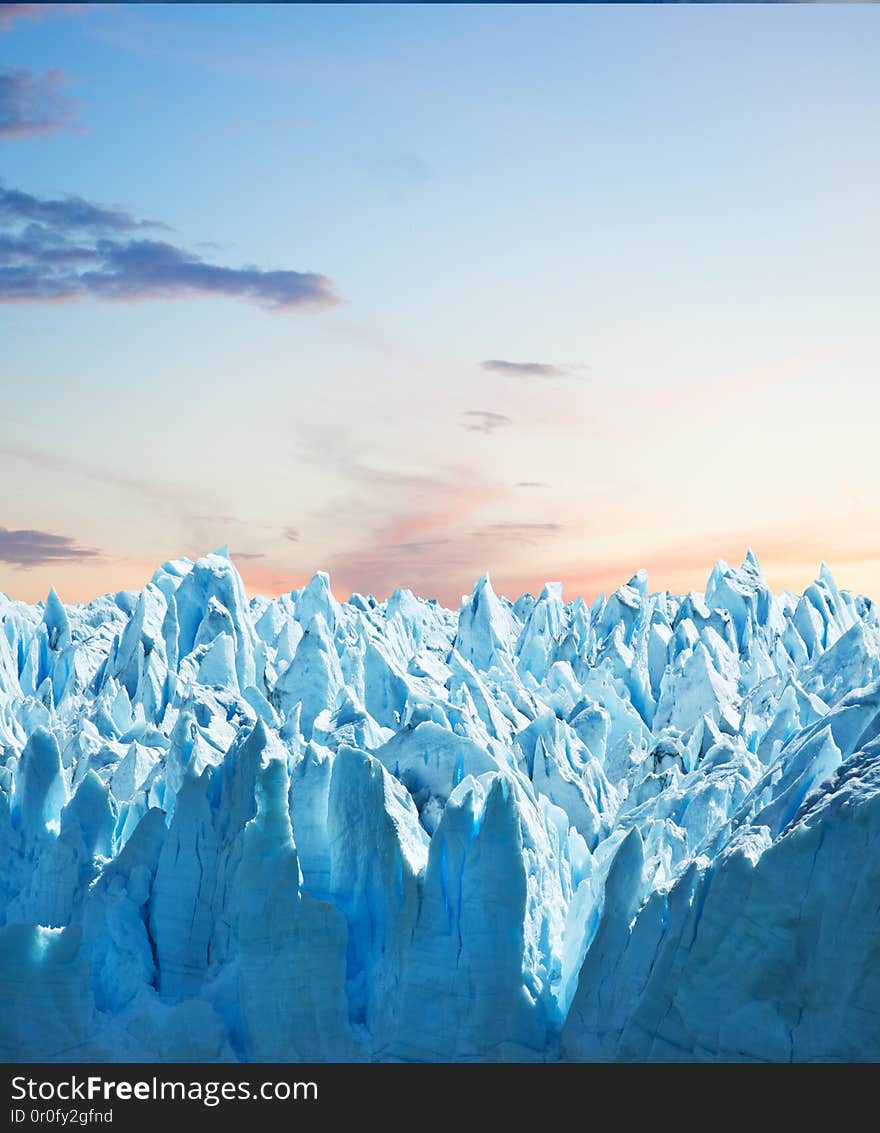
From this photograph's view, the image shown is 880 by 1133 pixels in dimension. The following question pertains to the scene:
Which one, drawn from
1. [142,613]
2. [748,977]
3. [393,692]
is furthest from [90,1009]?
[142,613]

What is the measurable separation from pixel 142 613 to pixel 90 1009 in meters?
20.3

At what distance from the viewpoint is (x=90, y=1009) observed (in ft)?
47.0

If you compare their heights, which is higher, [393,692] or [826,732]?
[826,732]

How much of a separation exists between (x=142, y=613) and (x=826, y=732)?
76.5ft

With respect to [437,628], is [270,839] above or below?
above

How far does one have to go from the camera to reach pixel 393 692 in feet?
92.1
